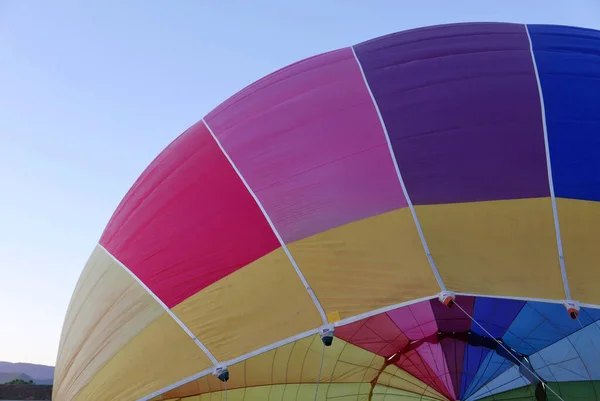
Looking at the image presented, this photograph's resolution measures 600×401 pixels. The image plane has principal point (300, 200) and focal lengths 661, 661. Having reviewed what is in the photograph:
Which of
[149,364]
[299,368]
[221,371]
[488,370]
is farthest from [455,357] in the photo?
[149,364]

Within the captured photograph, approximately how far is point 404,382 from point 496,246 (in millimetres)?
3735

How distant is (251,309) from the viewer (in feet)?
17.3

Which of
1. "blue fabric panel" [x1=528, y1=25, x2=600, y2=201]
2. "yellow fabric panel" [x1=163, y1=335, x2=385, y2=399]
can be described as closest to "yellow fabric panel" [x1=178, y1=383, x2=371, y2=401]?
"yellow fabric panel" [x1=163, y1=335, x2=385, y2=399]

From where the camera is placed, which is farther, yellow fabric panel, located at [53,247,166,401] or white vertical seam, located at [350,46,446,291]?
yellow fabric panel, located at [53,247,166,401]

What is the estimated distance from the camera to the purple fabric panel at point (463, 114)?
17.7 feet

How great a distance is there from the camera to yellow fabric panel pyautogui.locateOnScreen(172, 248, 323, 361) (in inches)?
201

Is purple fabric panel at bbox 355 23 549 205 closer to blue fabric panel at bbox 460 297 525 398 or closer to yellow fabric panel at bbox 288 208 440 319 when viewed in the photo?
yellow fabric panel at bbox 288 208 440 319

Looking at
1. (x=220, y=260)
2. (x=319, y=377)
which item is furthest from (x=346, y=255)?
(x=319, y=377)

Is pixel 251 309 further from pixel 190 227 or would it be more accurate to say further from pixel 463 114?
pixel 463 114

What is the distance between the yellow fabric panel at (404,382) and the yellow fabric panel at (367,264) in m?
3.41

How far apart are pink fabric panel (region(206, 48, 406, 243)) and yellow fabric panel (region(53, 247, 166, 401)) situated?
4.58 feet

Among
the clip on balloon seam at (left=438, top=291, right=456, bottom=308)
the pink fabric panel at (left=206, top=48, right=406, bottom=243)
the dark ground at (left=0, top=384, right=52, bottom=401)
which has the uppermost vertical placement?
the dark ground at (left=0, top=384, right=52, bottom=401)

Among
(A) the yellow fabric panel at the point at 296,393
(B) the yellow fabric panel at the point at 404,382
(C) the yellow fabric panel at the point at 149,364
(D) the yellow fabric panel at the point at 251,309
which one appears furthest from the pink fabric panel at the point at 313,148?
(B) the yellow fabric panel at the point at 404,382

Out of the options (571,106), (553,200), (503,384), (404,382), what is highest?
(571,106)
